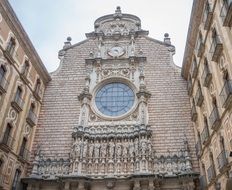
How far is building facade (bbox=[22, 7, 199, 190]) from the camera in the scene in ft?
55.8

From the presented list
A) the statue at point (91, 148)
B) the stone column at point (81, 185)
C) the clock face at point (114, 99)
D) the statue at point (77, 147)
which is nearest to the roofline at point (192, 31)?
the clock face at point (114, 99)

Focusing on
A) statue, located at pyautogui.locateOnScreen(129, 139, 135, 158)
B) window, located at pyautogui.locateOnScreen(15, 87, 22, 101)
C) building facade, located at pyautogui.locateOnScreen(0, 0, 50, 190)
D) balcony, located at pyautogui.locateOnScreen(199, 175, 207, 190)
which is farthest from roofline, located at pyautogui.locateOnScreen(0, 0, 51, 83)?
balcony, located at pyautogui.locateOnScreen(199, 175, 207, 190)

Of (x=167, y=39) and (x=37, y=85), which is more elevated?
(x=167, y=39)

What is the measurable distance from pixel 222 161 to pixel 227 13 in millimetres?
6591

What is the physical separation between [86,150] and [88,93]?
483 cm

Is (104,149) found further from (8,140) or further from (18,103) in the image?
(18,103)

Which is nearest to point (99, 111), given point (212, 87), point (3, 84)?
point (3, 84)

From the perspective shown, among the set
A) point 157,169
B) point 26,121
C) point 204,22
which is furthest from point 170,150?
point 26,121

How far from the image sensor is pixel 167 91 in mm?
21125

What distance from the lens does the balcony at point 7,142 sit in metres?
15.0

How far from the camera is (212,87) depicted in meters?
14.0

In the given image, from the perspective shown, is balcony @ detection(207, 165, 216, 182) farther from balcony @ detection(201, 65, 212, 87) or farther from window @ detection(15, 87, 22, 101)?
window @ detection(15, 87, 22, 101)

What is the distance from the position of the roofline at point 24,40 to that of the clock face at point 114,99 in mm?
4893

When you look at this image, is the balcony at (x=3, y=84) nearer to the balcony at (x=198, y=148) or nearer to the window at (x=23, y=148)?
the window at (x=23, y=148)
